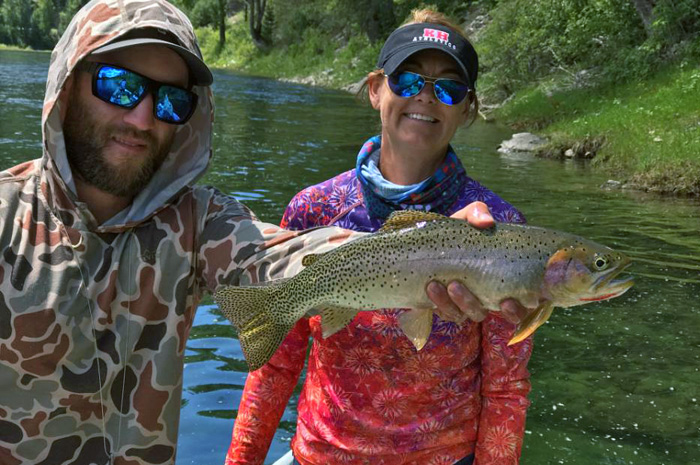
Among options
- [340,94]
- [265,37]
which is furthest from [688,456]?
[265,37]

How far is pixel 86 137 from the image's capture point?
284 centimetres

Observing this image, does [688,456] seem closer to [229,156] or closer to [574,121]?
[229,156]

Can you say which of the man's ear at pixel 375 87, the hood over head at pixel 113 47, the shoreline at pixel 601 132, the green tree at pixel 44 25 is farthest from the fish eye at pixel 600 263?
the green tree at pixel 44 25

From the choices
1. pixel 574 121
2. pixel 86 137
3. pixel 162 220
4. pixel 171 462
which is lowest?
pixel 574 121

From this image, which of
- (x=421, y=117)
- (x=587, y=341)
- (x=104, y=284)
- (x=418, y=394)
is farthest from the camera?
(x=587, y=341)

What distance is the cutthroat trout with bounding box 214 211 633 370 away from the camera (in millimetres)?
2557

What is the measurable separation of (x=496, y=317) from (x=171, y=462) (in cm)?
144

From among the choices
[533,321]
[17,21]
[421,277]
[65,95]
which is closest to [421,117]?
[421,277]

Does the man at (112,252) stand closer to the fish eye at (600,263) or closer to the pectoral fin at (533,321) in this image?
the pectoral fin at (533,321)

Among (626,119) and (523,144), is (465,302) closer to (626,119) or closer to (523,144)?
(626,119)

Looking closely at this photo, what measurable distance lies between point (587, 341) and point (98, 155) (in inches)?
220

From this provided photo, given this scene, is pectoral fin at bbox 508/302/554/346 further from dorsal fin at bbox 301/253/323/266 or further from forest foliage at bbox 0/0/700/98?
forest foliage at bbox 0/0/700/98

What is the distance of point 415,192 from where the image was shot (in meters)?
3.13

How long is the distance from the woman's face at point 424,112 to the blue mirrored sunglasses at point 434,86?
0.02m
